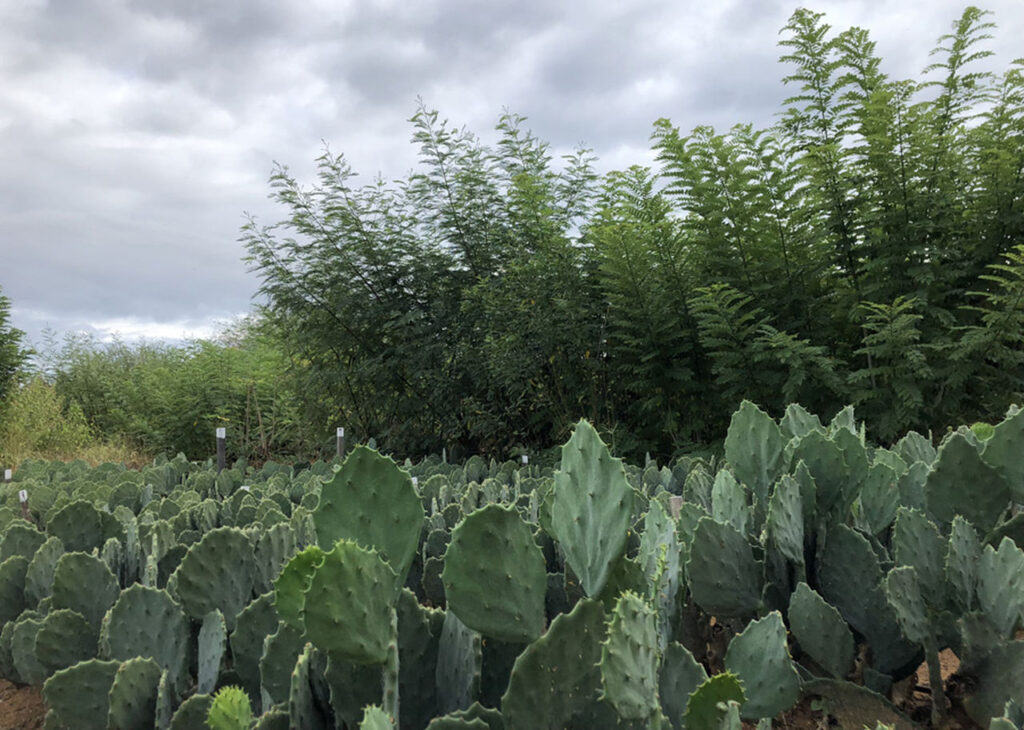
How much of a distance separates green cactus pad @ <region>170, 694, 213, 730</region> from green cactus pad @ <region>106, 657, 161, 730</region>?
0.12 metres

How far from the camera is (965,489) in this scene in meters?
1.54

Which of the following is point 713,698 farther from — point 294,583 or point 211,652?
point 211,652

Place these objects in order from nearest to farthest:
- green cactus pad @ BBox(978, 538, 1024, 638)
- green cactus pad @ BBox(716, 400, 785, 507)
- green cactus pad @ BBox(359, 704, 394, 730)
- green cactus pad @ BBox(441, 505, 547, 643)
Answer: green cactus pad @ BBox(359, 704, 394, 730) → green cactus pad @ BBox(441, 505, 547, 643) → green cactus pad @ BBox(978, 538, 1024, 638) → green cactus pad @ BBox(716, 400, 785, 507)

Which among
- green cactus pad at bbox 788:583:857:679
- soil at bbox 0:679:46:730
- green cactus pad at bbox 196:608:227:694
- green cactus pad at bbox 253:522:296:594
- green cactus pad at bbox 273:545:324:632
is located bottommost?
soil at bbox 0:679:46:730

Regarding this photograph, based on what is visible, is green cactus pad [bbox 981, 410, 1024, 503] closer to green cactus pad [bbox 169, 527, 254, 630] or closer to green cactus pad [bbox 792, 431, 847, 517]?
green cactus pad [bbox 792, 431, 847, 517]

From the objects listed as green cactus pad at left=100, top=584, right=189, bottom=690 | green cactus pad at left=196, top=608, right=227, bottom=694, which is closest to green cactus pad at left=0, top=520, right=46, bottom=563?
green cactus pad at left=100, top=584, right=189, bottom=690

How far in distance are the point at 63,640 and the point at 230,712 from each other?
1012 millimetres

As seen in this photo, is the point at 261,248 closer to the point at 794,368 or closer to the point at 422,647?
the point at 794,368

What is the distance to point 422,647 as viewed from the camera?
1118 millimetres

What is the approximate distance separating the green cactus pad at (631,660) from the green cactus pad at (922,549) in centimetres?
83

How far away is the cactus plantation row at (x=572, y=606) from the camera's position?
0.90m

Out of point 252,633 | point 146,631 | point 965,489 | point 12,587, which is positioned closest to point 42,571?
point 12,587

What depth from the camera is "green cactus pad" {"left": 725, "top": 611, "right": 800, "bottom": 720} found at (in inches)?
43.6

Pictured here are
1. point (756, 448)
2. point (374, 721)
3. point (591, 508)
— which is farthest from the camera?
point (756, 448)
